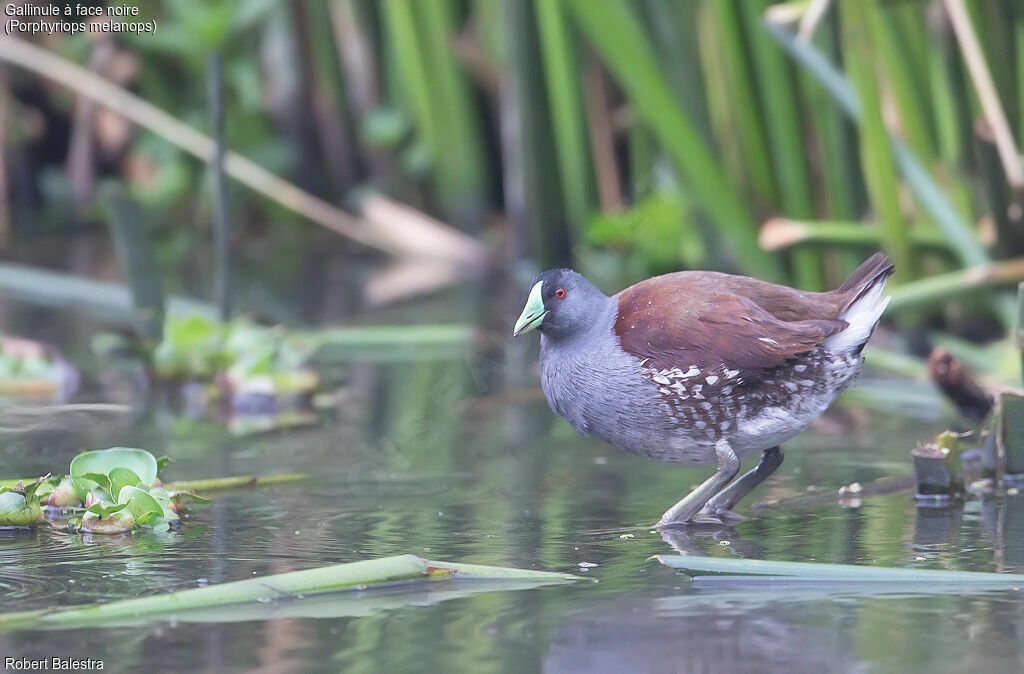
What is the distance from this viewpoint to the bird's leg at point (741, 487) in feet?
11.5

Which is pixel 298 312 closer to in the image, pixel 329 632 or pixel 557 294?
pixel 557 294

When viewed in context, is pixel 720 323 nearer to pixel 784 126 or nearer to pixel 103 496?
pixel 103 496

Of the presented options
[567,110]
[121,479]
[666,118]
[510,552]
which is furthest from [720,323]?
[567,110]

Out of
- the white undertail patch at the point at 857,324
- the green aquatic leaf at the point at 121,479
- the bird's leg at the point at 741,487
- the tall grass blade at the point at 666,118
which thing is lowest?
the bird's leg at the point at 741,487

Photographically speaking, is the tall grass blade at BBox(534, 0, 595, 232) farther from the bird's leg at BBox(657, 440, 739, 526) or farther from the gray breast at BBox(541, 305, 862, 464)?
the bird's leg at BBox(657, 440, 739, 526)

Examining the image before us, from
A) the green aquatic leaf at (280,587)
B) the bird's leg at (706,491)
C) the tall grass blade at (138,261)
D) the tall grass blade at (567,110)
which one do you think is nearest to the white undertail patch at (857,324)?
the bird's leg at (706,491)

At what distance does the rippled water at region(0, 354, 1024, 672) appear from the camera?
2420 mm

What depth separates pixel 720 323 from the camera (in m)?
3.38

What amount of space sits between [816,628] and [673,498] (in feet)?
4.03

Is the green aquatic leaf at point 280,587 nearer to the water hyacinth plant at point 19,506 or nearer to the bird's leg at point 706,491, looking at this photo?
the bird's leg at point 706,491

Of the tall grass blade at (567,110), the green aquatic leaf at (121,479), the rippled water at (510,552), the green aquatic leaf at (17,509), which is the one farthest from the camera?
the tall grass blade at (567,110)

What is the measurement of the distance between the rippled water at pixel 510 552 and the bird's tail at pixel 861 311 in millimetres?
378

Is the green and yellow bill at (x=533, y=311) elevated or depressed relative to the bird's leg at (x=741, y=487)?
elevated

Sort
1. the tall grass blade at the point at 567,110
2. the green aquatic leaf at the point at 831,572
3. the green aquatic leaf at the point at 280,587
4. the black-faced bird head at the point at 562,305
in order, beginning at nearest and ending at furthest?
the green aquatic leaf at the point at 280,587, the green aquatic leaf at the point at 831,572, the black-faced bird head at the point at 562,305, the tall grass blade at the point at 567,110
